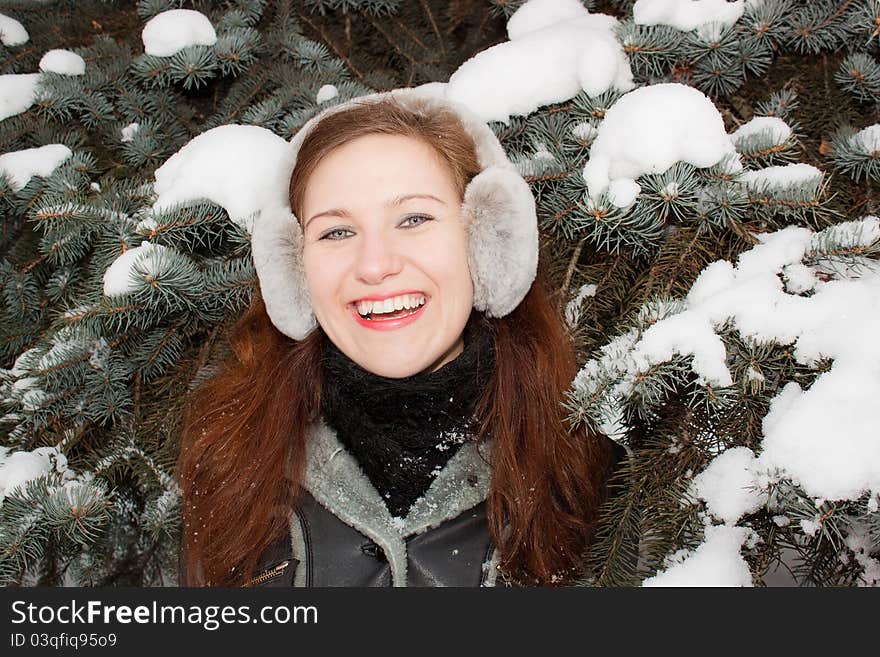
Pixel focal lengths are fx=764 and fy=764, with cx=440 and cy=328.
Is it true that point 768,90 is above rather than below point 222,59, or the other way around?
below

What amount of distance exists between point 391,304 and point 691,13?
0.87m

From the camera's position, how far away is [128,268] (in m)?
1.49

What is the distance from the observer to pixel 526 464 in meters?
1.61

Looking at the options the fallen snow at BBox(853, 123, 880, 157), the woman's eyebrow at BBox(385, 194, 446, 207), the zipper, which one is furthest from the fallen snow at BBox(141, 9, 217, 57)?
the fallen snow at BBox(853, 123, 880, 157)

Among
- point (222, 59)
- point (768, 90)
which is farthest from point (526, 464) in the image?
point (222, 59)

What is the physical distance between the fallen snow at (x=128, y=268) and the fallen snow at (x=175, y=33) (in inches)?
22.8

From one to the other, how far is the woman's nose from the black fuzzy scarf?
0.68ft

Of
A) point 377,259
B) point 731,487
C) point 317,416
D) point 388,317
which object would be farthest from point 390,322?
point 731,487

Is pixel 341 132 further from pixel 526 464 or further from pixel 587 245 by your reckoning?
pixel 526 464

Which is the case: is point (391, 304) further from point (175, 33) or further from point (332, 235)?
point (175, 33)

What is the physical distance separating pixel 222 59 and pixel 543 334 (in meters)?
1.03

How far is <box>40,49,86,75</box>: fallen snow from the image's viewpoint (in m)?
1.90

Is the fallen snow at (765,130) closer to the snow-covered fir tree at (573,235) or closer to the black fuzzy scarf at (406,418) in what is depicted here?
the snow-covered fir tree at (573,235)

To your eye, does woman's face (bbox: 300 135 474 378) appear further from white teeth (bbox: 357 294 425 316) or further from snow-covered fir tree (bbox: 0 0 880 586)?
snow-covered fir tree (bbox: 0 0 880 586)
